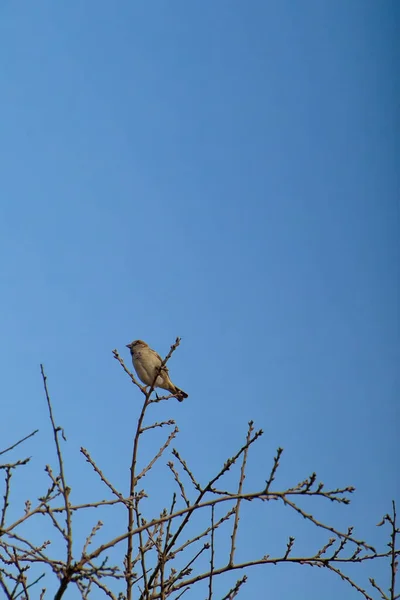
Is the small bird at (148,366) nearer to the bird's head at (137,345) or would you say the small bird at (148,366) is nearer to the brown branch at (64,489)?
the bird's head at (137,345)

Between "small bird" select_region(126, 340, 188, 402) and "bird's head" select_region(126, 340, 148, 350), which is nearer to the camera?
"small bird" select_region(126, 340, 188, 402)

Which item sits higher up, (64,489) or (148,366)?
(148,366)

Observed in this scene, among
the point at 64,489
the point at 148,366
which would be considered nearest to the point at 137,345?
the point at 148,366

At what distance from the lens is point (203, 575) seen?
12.6 ft

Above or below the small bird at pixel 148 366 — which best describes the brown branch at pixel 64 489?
below

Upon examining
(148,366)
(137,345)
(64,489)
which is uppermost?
(137,345)

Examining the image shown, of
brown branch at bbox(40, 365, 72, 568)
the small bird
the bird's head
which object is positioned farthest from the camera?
the bird's head

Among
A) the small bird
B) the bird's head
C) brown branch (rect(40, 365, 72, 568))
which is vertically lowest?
brown branch (rect(40, 365, 72, 568))

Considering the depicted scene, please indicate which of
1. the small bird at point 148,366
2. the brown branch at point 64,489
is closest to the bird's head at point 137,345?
the small bird at point 148,366

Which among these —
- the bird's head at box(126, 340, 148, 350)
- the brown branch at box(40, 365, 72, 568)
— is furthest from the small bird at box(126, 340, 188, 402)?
the brown branch at box(40, 365, 72, 568)

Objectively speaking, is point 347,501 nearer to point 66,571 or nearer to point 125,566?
point 66,571

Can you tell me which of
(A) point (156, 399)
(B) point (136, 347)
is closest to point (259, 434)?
(A) point (156, 399)

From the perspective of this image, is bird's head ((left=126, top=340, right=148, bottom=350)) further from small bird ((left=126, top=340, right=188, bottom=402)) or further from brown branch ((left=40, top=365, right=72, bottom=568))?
brown branch ((left=40, top=365, right=72, bottom=568))

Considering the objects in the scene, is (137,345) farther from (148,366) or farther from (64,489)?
(64,489)
